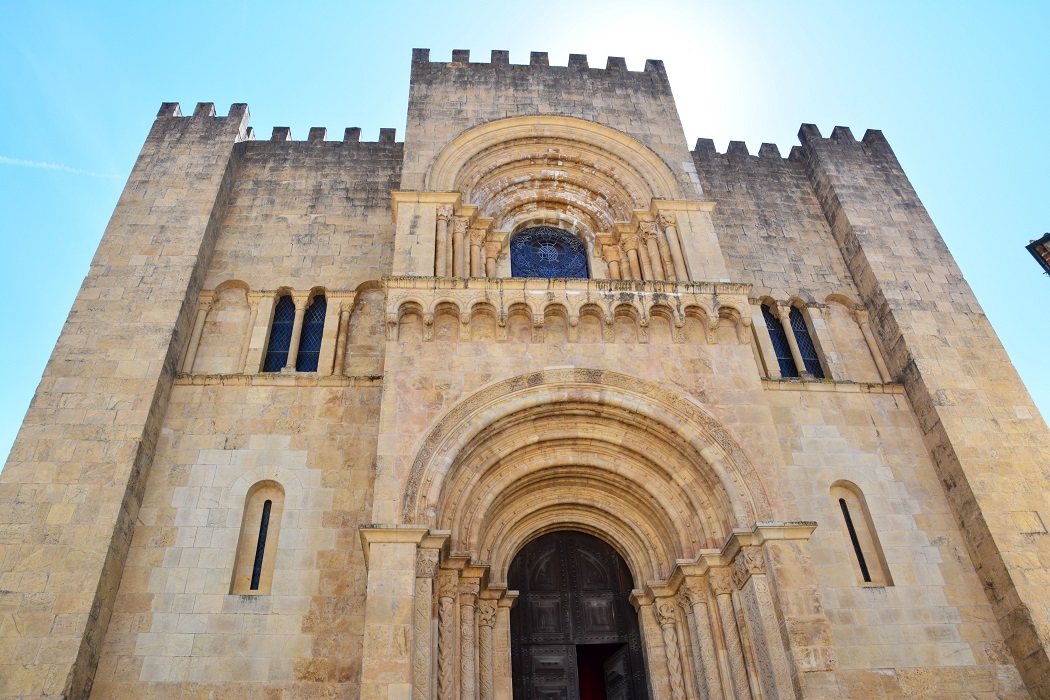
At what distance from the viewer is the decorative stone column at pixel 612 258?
13.4 meters

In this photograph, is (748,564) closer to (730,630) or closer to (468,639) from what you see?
(730,630)

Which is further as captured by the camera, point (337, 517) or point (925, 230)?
point (925, 230)

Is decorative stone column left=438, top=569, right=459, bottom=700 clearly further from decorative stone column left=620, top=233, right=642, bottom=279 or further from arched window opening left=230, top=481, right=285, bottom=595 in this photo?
decorative stone column left=620, top=233, right=642, bottom=279

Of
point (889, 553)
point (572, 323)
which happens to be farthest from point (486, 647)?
point (889, 553)

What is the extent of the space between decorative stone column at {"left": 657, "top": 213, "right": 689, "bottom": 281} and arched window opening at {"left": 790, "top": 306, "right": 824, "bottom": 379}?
10.1 ft

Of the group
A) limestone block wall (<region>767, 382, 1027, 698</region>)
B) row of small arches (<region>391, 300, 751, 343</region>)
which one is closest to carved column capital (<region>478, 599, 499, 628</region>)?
row of small arches (<region>391, 300, 751, 343</region>)

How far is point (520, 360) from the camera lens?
9992mm

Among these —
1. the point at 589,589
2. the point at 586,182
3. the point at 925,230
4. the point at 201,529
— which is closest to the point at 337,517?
the point at 201,529

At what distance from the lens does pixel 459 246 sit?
12.1 m

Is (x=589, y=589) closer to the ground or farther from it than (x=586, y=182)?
closer to the ground

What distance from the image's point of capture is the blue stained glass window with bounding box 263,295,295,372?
1234 cm

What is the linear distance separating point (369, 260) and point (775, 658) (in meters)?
9.42

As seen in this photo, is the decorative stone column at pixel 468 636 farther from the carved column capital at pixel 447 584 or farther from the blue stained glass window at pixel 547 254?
the blue stained glass window at pixel 547 254

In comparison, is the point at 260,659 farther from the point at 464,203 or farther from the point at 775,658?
the point at 464,203
